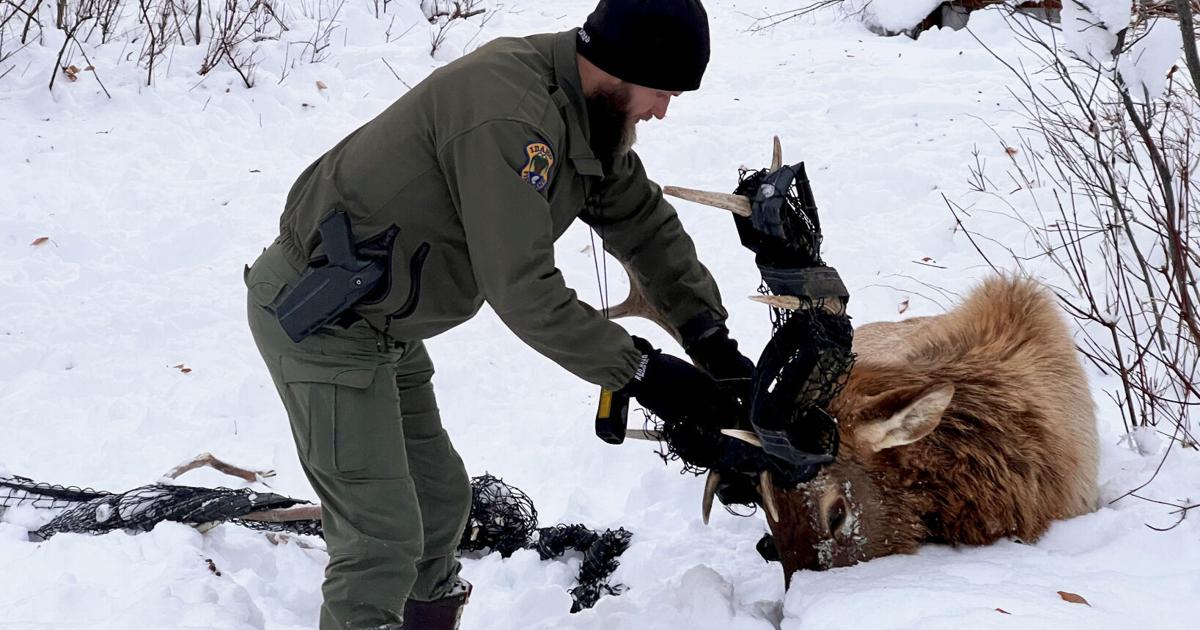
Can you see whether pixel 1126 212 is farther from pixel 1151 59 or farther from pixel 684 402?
pixel 684 402

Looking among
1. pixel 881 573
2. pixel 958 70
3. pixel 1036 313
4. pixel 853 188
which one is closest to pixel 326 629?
pixel 881 573

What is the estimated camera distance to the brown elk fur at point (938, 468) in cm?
327

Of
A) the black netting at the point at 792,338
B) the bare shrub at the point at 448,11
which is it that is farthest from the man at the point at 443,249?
the bare shrub at the point at 448,11

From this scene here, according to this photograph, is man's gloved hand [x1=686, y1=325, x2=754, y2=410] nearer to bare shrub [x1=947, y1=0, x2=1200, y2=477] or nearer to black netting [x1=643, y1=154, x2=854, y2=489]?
black netting [x1=643, y1=154, x2=854, y2=489]

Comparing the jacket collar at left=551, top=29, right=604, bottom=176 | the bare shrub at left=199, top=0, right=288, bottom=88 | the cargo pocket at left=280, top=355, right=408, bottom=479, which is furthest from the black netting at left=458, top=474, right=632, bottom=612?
the bare shrub at left=199, top=0, right=288, bottom=88

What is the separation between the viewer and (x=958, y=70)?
923 centimetres

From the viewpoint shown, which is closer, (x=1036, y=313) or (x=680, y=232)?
(x=680, y=232)

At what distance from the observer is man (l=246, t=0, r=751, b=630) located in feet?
8.80

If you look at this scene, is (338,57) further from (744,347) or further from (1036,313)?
(1036,313)

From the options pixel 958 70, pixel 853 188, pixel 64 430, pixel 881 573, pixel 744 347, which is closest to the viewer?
pixel 881 573

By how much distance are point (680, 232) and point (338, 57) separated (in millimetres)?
7646

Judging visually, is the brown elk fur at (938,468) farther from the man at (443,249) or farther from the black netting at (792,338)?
the man at (443,249)

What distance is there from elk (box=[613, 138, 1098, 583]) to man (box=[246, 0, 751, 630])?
1.52 ft

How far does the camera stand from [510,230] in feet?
8.63
